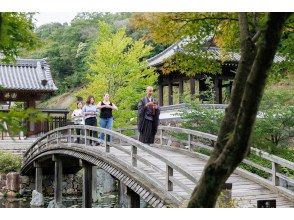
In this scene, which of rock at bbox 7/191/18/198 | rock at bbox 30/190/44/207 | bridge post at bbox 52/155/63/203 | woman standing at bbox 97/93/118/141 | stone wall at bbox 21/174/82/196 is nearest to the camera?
woman standing at bbox 97/93/118/141

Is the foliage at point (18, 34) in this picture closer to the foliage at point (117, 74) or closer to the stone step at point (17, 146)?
the foliage at point (117, 74)

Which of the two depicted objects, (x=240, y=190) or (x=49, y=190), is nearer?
(x=240, y=190)

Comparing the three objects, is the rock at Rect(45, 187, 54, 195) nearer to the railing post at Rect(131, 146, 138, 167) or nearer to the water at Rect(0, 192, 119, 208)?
the water at Rect(0, 192, 119, 208)

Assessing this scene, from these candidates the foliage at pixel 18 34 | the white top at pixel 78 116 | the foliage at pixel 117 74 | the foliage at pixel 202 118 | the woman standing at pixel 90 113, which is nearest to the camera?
the foliage at pixel 18 34

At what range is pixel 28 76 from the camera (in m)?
16.4

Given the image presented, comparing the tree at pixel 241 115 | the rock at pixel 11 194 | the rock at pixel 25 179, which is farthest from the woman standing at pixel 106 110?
the rock at pixel 25 179

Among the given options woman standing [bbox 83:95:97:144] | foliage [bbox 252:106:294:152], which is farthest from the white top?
foliage [bbox 252:106:294:152]

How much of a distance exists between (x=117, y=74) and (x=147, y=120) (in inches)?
187

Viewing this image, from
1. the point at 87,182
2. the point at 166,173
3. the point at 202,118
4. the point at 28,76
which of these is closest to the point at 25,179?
the point at 28,76

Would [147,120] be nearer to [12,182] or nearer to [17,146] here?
[12,182]

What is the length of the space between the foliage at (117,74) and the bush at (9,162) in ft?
8.39

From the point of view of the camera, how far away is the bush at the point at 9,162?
1270cm

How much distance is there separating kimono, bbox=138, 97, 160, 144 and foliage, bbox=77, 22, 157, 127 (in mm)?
4245

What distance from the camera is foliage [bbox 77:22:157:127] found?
12.1m
